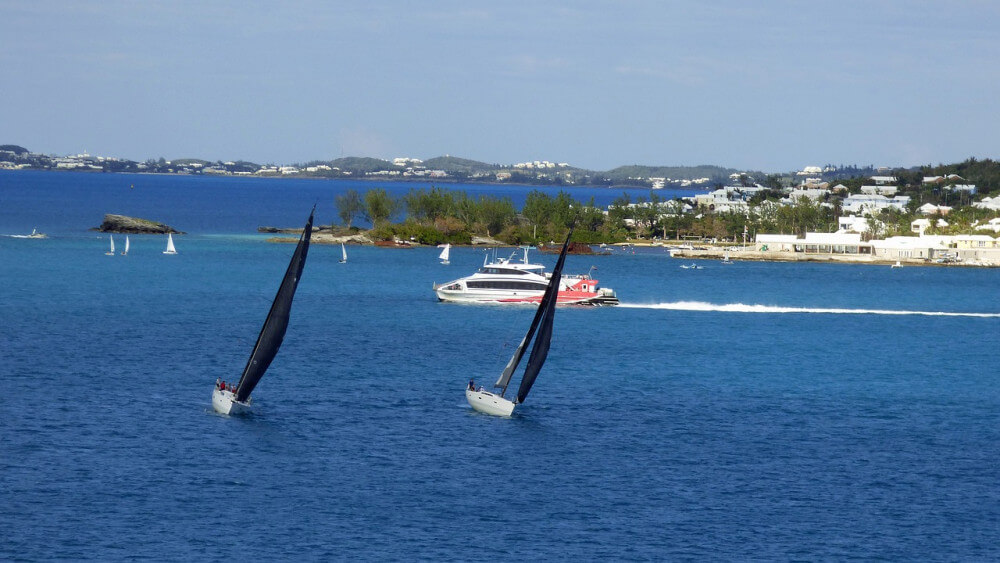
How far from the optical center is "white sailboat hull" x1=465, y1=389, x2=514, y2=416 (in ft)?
191

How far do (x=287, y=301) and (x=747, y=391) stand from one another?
2494 cm

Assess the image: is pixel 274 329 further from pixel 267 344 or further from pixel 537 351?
pixel 537 351

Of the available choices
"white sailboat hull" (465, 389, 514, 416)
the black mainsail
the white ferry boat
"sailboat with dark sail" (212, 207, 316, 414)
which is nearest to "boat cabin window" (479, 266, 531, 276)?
the white ferry boat

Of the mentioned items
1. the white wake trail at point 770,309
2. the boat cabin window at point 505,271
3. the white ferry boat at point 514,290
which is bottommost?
the white wake trail at point 770,309

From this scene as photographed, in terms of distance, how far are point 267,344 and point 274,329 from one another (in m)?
0.70

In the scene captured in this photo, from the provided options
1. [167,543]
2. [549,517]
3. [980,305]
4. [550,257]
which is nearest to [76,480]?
[167,543]

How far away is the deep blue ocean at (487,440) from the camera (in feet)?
135

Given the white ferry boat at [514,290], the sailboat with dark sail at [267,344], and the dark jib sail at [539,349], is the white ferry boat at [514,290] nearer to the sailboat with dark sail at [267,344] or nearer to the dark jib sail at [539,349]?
the dark jib sail at [539,349]

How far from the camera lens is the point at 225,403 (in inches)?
2238

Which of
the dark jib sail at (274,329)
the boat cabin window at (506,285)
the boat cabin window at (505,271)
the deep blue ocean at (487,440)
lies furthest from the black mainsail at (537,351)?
the boat cabin window at (505,271)

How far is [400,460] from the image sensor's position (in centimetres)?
4944

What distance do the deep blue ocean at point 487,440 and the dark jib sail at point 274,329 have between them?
1.66 metres

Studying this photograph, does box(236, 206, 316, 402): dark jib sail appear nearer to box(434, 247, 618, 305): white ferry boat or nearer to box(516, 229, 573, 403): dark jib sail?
box(516, 229, 573, 403): dark jib sail

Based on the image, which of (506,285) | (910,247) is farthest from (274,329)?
A: (910,247)
